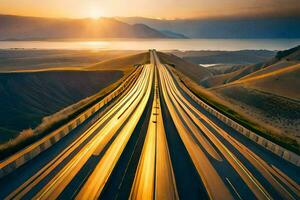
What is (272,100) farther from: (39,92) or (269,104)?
(39,92)

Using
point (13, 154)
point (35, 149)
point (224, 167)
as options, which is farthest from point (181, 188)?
point (13, 154)

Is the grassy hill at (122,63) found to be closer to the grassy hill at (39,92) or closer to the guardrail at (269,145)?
the grassy hill at (39,92)

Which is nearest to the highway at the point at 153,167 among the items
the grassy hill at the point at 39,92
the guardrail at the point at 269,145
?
the guardrail at the point at 269,145

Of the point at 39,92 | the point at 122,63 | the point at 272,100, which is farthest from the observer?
the point at 122,63

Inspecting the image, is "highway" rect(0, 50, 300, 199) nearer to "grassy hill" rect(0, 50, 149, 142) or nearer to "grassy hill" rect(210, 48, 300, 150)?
"grassy hill" rect(210, 48, 300, 150)

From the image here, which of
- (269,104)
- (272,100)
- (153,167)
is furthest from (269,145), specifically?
(272,100)

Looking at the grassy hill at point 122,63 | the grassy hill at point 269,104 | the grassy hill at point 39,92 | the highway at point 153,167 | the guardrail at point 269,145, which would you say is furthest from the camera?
the grassy hill at point 122,63

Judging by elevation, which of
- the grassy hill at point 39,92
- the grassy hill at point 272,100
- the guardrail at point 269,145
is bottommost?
the grassy hill at point 39,92

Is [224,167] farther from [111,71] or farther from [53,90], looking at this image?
[111,71]
